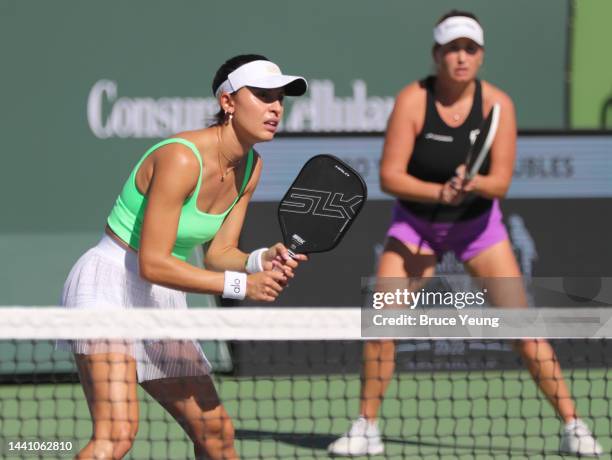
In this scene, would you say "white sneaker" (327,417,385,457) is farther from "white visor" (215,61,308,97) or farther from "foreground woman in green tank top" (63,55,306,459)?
"white visor" (215,61,308,97)

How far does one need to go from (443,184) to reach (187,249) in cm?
167

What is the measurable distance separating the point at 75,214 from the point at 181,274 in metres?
3.24

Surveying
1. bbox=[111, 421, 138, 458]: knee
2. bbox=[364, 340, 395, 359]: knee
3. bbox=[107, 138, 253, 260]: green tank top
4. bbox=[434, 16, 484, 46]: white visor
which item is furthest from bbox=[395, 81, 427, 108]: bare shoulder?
bbox=[111, 421, 138, 458]: knee

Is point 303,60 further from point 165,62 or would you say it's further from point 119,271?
point 119,271

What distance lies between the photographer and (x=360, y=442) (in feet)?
16.7

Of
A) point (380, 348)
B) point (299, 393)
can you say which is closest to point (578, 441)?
point (380, 348)

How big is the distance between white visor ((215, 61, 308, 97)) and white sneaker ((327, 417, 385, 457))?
1605 millimetres

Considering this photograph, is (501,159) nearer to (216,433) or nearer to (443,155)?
(443,155)

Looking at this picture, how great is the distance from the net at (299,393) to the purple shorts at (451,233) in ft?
1.66

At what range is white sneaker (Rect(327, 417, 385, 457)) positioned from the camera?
16.6 feet

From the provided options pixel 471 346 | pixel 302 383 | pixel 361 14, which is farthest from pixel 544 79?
pixel 302 383

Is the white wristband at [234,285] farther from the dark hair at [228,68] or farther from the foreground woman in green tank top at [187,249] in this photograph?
the dark hair at [228,68]

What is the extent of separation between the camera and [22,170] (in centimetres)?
676

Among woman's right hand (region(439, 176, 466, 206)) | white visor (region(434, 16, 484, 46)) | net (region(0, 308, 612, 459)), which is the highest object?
white visor (region(434, 16, 484, 46))
